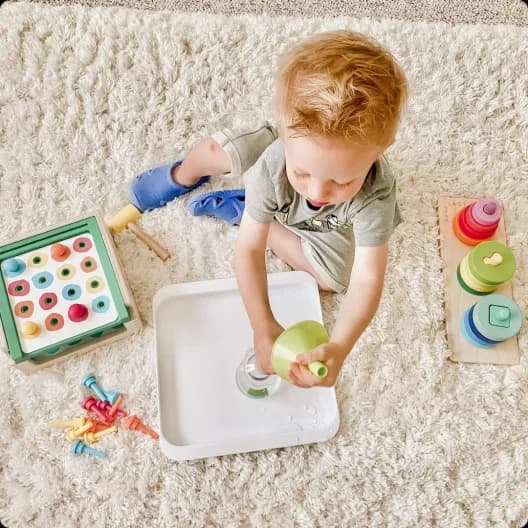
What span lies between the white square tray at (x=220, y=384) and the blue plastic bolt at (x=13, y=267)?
20cm

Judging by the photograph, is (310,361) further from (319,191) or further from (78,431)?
(78,431)

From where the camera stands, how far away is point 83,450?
2.73ft

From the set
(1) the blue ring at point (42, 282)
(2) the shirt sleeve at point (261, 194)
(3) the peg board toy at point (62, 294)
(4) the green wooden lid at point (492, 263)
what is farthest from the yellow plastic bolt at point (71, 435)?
(4) the green wooden lid at point (492, 263)

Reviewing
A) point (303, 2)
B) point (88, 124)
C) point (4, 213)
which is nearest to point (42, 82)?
point (88, 124)

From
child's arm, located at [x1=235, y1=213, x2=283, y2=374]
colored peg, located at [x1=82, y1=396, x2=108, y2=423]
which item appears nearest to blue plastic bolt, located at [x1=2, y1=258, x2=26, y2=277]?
colored peg, located at [x1=82, y1=396, x2=108, y2=423]

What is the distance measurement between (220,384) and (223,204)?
0.28m

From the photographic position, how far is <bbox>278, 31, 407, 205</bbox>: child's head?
1.71 ft

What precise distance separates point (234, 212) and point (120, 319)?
0.82ft

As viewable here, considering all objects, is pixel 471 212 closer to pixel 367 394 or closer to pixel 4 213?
pixel 367 394

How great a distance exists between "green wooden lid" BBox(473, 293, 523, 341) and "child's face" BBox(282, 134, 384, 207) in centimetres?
40

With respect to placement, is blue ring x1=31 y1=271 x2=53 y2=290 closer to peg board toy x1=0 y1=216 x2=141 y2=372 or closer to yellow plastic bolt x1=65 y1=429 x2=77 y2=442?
peg board toy x1=0 y1=216 x2=141 y2=372

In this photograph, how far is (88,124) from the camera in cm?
99

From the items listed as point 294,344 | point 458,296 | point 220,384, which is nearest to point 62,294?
point 220,384

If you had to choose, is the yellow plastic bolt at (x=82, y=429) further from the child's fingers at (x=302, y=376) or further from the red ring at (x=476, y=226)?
the red ring at (x=476, y=226)
